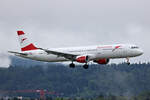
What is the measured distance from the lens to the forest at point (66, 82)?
127312 millimetres

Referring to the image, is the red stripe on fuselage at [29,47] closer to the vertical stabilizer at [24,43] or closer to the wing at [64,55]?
the vertical stabilizer at [24,43]

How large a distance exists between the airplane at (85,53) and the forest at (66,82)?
19992 millimetres

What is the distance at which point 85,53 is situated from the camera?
301ft

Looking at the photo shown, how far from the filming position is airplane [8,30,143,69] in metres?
89.1

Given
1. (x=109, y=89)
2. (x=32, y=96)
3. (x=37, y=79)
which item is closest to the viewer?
(x=109, y=89)

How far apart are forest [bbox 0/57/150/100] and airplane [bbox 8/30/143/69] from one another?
20.0 metres

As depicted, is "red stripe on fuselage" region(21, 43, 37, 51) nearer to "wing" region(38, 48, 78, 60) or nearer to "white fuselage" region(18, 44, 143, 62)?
"wing" region(38, 48, 78, 60)

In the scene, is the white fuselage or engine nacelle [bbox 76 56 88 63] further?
engine nacelle [bbox 76 56 88 63]

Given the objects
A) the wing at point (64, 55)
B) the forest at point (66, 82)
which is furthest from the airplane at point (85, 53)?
the forest at point (66, 82)

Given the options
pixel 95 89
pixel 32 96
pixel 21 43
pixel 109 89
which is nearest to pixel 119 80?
pixel 109 89

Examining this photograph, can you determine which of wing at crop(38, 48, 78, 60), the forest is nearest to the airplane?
wing at crop(38, 48, 78, 60)

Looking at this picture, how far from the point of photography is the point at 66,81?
631 ft

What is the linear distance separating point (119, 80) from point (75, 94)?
37.8 meters

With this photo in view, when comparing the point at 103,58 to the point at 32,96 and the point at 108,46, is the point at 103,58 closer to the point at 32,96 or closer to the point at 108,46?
the point at 108,46
